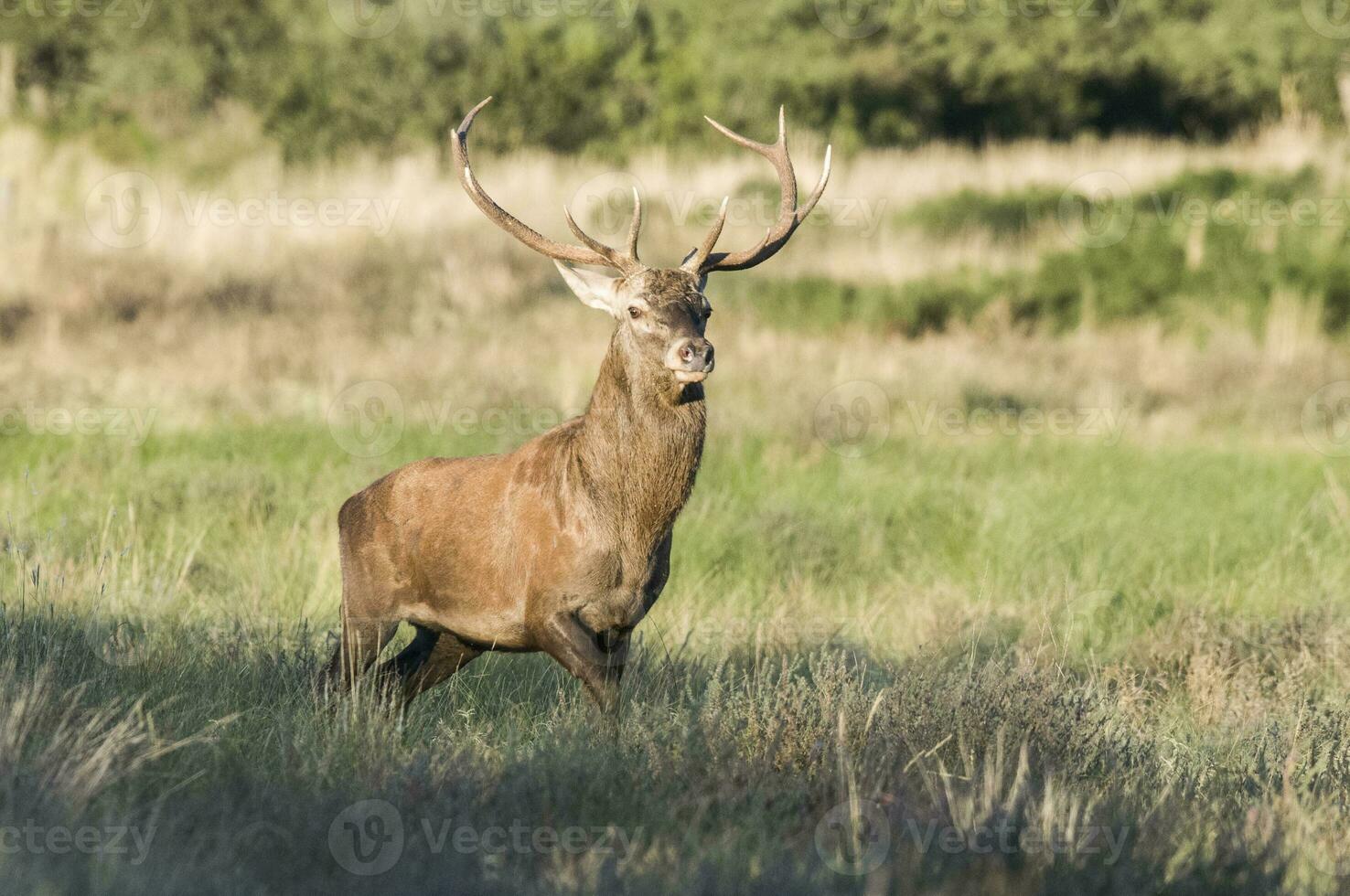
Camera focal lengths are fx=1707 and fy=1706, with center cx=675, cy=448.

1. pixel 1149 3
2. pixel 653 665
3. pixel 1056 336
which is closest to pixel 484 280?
pixel 1056 336

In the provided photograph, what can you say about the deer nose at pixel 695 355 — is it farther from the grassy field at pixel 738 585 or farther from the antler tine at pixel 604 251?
the grassy field at pixel 738 585

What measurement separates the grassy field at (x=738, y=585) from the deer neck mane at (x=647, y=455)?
0.71 m

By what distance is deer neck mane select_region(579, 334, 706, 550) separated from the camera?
247 inches

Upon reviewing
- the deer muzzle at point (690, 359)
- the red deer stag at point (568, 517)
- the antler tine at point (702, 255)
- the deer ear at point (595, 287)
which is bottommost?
the red deer stag at point (568, 517)

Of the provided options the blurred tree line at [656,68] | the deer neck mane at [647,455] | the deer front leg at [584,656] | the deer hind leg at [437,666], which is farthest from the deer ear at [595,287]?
the blurred tree line at [656,68]

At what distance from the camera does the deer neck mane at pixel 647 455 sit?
6262mm

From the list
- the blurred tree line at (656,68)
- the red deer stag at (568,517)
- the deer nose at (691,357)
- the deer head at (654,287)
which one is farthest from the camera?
the blurred tree line at (656,68)

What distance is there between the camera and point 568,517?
6.31 m

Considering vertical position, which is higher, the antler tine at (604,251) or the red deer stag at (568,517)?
the antler tine at (604,251)

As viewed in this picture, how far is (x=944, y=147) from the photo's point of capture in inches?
1246

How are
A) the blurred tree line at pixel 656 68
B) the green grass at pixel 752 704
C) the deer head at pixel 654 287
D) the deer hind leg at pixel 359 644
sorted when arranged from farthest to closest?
the blurred tree line at pixel 656 68, the deer hind leg at pixel 359 644, the deer head at pixel 654 287, the green grass at pixel 752 704

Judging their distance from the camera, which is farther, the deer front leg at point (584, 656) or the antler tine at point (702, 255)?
the antler tine at point (702, 255)

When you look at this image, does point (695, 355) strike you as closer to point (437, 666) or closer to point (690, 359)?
point (690, 359)

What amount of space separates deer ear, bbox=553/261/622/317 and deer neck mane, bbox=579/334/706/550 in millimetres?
201
